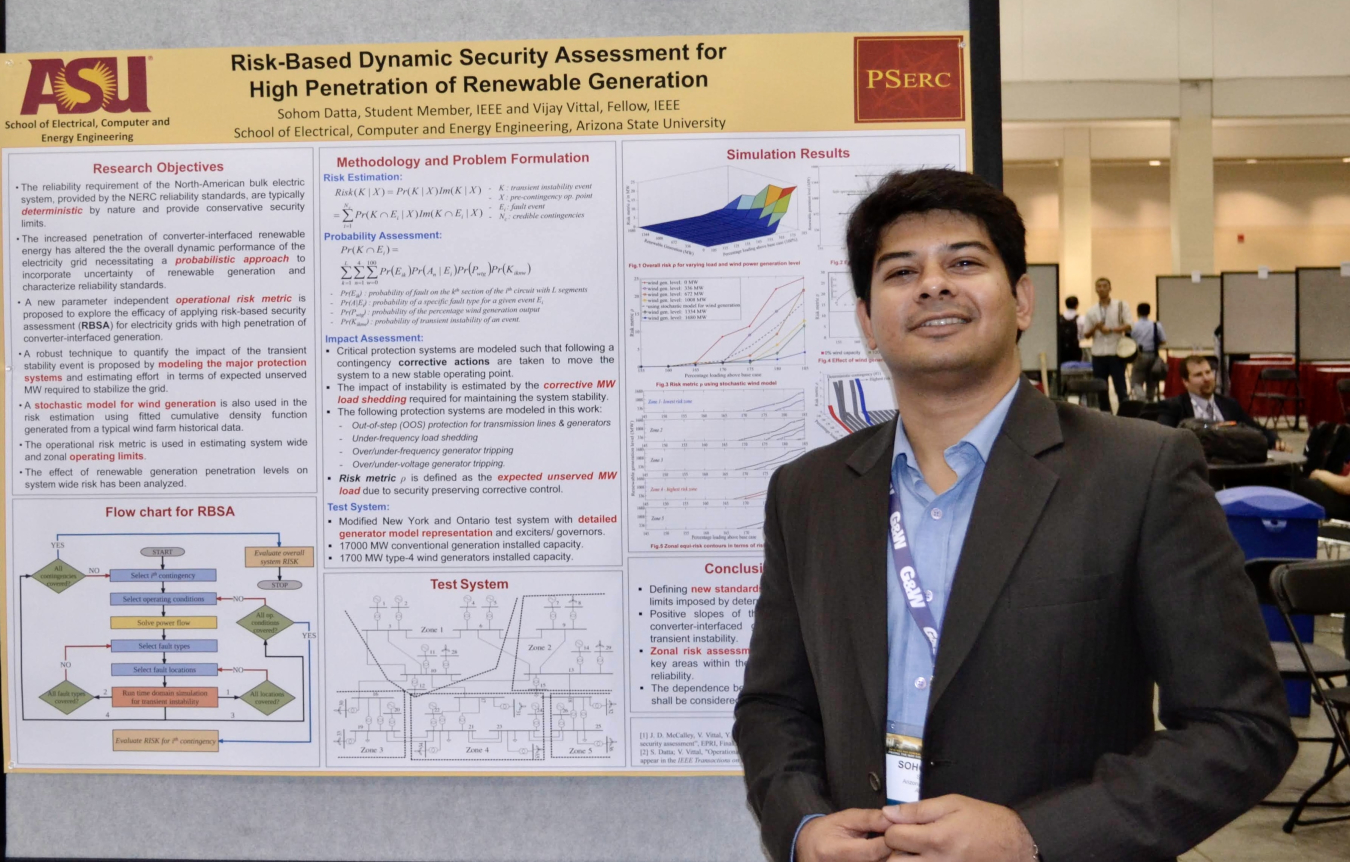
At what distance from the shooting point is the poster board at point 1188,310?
573 inches

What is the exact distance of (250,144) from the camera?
2.33 meters

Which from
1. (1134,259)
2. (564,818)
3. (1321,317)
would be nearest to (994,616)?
(564,818)

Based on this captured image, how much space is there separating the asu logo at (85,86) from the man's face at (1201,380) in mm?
6676


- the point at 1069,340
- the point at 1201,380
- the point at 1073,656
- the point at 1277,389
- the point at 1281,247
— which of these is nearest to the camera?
the point at 1073,656

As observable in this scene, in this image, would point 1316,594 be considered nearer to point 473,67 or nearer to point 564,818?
point 564,818

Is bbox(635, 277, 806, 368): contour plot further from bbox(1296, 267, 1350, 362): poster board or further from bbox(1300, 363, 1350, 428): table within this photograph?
bbox(1300, 363, 1350, 428): table

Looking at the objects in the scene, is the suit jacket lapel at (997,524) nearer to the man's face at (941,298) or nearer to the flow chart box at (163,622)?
the man's face at (941,298)

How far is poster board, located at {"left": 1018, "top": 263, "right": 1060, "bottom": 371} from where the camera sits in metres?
10.9

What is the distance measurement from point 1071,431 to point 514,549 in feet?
3.92

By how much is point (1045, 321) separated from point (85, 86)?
9.93 m

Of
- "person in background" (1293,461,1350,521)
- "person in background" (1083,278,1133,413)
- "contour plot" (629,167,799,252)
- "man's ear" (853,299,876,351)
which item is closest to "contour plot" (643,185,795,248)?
"contour plot" (629,167,799,252)

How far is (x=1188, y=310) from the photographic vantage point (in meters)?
14.6

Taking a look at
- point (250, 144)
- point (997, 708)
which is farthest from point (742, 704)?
point (250, 144)

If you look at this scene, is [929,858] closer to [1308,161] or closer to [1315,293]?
[1315,293]
